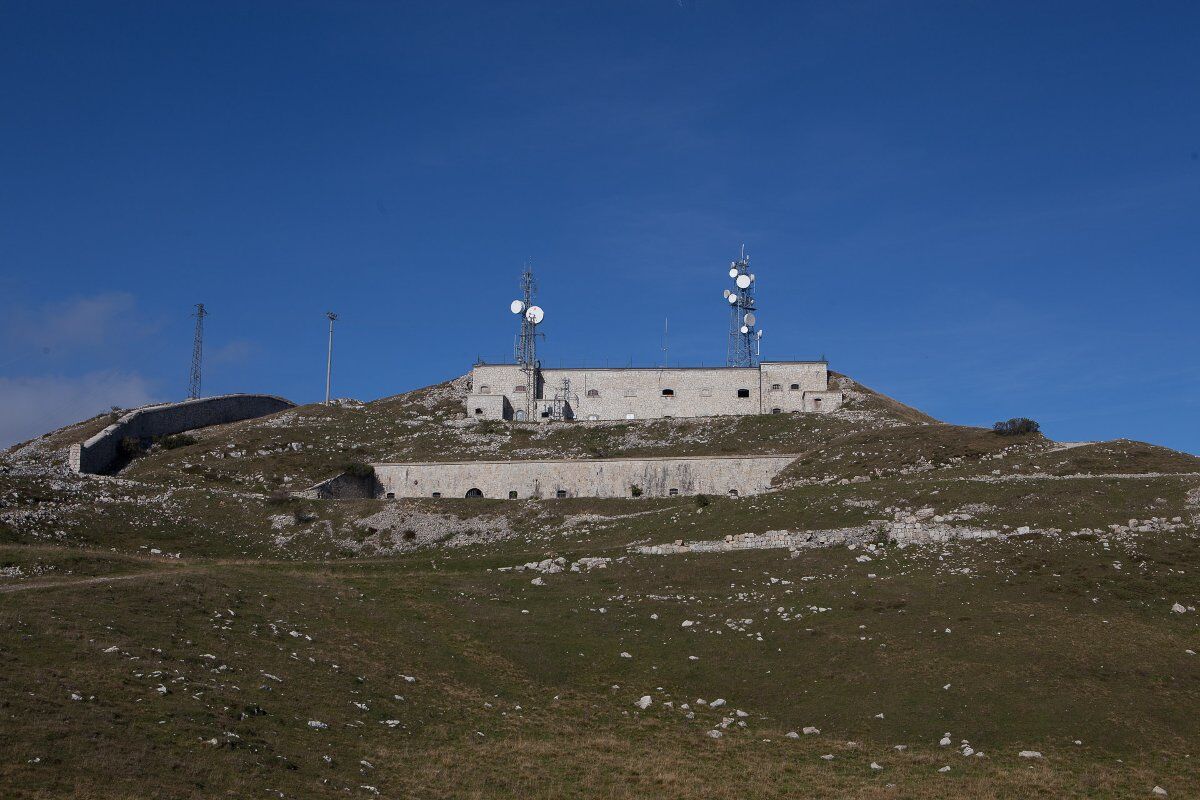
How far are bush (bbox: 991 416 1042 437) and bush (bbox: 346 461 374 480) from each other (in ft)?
173

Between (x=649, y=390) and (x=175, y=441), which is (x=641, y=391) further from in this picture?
(x=175, y=441)

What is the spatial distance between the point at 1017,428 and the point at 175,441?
75.4 meters

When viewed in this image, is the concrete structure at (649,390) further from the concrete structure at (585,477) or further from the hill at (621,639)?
the hill at (621,639)

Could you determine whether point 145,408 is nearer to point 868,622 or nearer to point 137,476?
point 137,476

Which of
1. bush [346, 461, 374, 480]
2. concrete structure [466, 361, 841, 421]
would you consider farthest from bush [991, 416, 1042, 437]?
bush [346, 461, 374, 480]

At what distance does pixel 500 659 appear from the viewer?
1663 inches

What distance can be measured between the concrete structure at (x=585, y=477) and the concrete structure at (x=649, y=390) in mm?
22430

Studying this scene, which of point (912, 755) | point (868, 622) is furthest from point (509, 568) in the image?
point (912, 755)

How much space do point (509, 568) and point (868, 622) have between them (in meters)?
20.8

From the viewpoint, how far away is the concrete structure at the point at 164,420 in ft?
306

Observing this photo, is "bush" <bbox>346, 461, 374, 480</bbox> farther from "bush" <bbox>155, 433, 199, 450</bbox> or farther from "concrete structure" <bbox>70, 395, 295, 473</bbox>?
"concrete structure" <bbox>70, 395, 295, 473</bbox>

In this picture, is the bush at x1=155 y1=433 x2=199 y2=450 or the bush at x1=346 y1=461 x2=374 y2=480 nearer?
the bush at x1=346 y1=461 x2=374 y2=480

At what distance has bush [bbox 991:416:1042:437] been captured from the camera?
3342 inches

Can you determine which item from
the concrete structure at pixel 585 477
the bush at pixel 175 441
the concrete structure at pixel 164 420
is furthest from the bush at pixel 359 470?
the concrete structure at pixel 164 420
